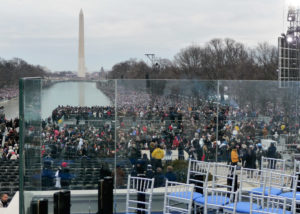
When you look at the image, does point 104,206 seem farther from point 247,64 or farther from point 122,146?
point 247,64

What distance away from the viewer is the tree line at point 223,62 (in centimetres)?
5450

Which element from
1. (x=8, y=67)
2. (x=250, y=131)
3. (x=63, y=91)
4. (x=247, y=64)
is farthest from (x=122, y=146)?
(x=8, y=67)

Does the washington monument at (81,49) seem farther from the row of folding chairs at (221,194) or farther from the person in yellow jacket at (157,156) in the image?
the row of folding chairs at (221,194)

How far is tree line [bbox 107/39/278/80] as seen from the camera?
54.5 m

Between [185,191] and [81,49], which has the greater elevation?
[81,49]

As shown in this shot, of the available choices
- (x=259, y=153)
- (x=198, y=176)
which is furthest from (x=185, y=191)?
(x=259, y=153)

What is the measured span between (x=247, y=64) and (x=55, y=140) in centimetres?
5100

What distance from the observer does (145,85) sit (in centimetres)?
830

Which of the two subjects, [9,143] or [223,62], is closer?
[9,143]

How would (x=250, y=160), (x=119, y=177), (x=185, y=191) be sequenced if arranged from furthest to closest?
(x=250, y=160) < (x=119, y=177) < (x=185, y=191)

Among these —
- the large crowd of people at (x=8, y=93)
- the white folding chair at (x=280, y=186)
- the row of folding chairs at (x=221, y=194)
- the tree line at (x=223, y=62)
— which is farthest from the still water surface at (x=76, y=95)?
the large crowd of people at (x=8, y=93)

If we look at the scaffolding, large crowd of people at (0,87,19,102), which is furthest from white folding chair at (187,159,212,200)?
large crowd of people at (0,87,19,102)

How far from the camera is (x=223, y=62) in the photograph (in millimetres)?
60344

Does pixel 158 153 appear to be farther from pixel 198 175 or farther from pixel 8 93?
pixel 8 93
